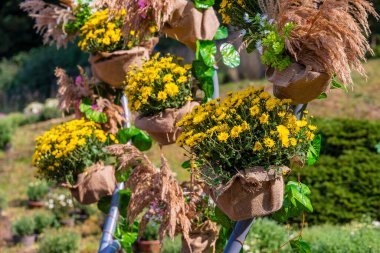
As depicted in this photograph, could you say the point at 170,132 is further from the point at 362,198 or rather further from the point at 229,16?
the point at 362,198

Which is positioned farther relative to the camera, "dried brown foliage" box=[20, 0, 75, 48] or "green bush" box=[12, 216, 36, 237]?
"green bush" box=[12, 216, 36, 237]

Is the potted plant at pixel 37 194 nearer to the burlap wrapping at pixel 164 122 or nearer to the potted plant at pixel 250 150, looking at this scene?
the burlap wrapping at pixel 164 122

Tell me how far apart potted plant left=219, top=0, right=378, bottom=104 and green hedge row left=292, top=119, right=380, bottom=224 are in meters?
4.24

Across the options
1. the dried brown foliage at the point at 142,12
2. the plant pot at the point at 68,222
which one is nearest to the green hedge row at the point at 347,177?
the plant pot at the point at 68,222

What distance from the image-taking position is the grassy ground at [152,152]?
8.43 m

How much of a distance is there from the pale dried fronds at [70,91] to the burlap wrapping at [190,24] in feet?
3.30

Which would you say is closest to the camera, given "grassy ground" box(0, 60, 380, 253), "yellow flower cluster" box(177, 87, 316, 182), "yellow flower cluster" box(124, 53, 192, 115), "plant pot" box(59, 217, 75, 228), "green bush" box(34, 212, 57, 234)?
"yellow flower cluster" box(177, 87, 316, 182)

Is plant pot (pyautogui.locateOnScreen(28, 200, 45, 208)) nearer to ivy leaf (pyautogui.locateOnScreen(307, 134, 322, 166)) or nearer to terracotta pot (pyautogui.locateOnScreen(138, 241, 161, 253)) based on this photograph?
terracotta pot (pyautogui.locateOnScreen(138, 241, 161, 253))

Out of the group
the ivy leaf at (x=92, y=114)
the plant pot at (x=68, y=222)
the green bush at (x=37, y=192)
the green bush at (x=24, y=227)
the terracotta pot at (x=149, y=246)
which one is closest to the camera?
the ivy leaf at (x=92, y=114)

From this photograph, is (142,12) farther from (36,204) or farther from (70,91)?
(36,204)

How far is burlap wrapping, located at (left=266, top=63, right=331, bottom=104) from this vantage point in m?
2.08

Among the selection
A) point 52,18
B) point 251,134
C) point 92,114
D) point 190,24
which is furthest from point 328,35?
point 52,18

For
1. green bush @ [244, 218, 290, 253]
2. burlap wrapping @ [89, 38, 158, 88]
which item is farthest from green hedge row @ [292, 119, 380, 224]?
burlap wrapping @ [89, 38, 158, 88]

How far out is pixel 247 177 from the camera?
212 cm
